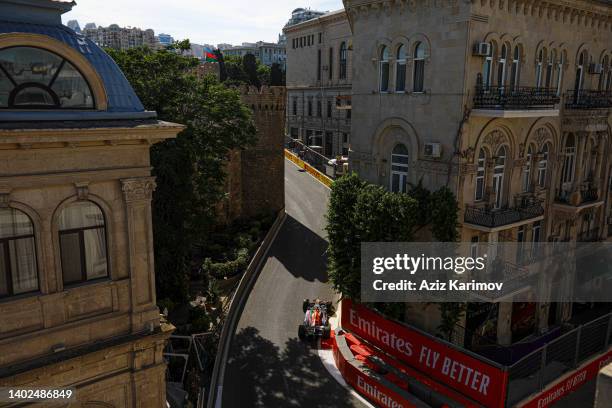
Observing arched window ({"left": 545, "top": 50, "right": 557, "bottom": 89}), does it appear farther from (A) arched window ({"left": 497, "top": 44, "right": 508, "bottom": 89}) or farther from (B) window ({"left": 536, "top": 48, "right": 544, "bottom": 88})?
(A) arched window ({"left": 497, "top": 44, "right": 508, "bottom": 89})

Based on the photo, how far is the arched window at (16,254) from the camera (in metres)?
10.8

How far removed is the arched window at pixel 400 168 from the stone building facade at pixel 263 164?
2122 cm

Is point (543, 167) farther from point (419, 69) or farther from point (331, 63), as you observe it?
point (331, 63)

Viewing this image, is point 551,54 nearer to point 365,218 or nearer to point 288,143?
point 365,218

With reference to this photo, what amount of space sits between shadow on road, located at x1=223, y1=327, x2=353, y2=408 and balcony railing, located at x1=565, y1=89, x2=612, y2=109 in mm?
18477

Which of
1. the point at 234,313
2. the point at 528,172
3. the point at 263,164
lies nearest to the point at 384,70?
the point at 528,172

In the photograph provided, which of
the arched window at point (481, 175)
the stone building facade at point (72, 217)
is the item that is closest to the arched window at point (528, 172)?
the arched window at point (481, 175)

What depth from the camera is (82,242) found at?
39.0ft

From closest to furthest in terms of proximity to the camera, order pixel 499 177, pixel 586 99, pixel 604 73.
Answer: pixel 499 177 < pixel 586 99 < pixel 604 73

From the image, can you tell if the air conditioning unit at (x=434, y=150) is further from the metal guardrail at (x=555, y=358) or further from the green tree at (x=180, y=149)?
the green tree at (x=180, y=149)

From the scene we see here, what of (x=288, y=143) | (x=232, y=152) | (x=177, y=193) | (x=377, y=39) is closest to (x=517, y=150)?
(x=377, y=39)

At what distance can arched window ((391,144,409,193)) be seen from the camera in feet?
73.9

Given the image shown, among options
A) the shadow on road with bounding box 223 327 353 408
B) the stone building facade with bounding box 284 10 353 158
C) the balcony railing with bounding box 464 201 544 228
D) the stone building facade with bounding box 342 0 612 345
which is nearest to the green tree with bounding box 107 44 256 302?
the shadow on road with bounding box 223 327 353 408

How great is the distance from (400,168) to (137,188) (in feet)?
45.1
